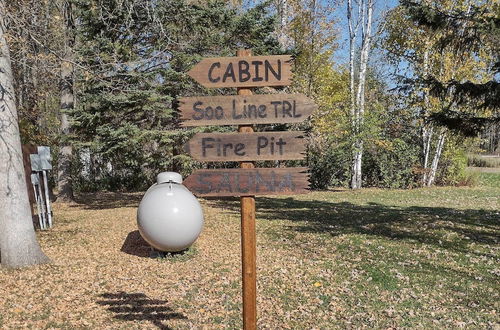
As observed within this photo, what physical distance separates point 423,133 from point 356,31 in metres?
6.01

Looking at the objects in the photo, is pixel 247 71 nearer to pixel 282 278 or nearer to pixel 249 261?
pixel 249 261

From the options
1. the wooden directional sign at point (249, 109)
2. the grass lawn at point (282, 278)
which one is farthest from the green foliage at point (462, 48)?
the wooden directional sign at point (249, 109)

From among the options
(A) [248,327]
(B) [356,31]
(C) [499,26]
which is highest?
(B) [356,31]

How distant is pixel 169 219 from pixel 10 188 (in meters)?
2.56

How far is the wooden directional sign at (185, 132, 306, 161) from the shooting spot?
3604mm

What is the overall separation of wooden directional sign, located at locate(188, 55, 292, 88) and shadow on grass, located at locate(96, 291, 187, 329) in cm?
303

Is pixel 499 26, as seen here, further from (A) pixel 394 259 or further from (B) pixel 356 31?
(B) pixel 356 31

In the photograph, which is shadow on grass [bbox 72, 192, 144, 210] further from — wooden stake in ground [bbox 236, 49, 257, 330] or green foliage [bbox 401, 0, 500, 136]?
wooden stake in ground [bbox 236, 49, 257, 330]

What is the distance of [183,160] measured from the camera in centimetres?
1334

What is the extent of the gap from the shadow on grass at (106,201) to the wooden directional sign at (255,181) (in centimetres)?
1230

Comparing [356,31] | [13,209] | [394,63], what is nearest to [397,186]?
[394,63]

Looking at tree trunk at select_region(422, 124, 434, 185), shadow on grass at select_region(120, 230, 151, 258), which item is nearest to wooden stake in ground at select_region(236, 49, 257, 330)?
shadow on grass at select_region(120, 230, 151, 258)

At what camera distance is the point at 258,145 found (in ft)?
11.8

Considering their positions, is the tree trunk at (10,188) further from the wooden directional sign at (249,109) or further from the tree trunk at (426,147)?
the tree trunk at (426,147)
